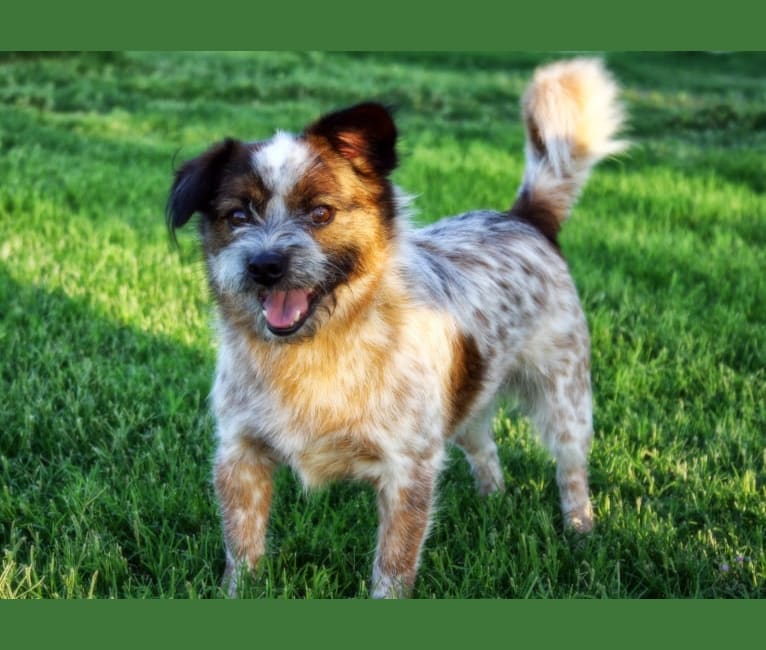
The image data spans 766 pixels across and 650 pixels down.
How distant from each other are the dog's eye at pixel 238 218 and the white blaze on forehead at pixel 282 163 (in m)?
0.12

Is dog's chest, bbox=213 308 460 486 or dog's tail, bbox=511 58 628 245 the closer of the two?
dog's chest, bbox=213 308 460 486

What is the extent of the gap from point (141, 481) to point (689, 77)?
9.87 m

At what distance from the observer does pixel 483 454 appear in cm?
425

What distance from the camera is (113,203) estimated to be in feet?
25.5

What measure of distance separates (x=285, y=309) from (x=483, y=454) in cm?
151

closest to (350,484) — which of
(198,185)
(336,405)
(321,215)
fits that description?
(336,405)

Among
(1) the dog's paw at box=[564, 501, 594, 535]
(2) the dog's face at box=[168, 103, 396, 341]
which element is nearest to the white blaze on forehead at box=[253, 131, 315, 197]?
(2) the dog's face at box=[168, 103, 396, 341]

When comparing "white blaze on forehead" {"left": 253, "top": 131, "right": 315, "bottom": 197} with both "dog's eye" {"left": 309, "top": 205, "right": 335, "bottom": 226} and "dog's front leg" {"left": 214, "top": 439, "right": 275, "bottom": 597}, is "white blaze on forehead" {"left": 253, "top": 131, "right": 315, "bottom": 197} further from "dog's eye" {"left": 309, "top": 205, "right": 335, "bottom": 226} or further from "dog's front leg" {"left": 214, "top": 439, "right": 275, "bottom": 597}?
"dog's front leg" {"left": 214, "top": 439, "right": 275, "bottom": 597}

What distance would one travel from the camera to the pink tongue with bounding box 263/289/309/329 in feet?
10.1

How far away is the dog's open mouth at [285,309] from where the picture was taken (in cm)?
308

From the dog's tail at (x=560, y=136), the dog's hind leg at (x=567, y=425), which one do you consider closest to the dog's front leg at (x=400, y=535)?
the dog's hind leg at (x=567, y=425)

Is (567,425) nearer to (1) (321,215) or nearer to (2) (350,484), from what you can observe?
(2) (350,484)

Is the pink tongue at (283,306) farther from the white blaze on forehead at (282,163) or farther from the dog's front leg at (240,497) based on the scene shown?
the dog's front leg at (240,497)

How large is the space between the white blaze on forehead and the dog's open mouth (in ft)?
1.07
